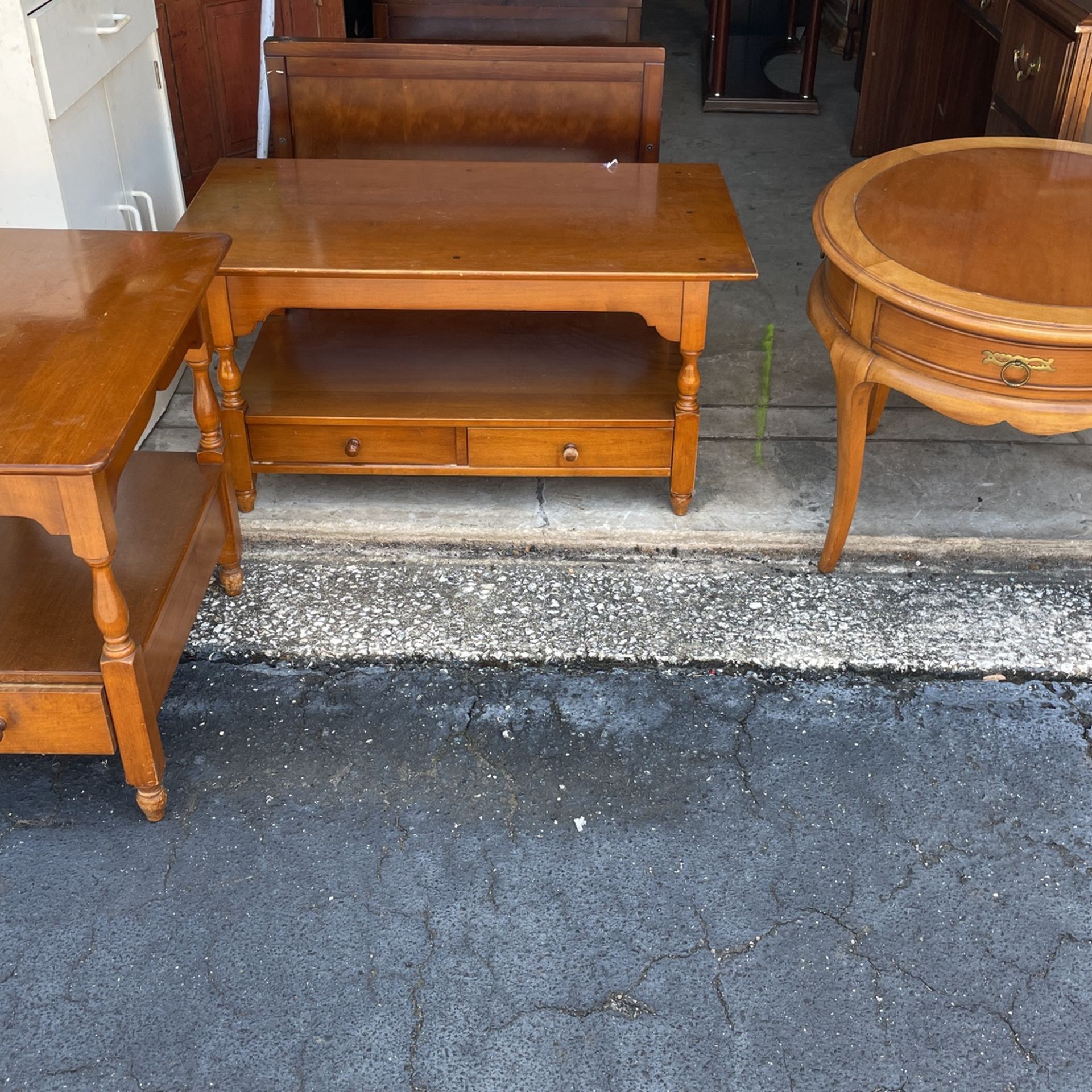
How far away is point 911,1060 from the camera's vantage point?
6.03ft

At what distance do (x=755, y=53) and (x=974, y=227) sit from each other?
449cm

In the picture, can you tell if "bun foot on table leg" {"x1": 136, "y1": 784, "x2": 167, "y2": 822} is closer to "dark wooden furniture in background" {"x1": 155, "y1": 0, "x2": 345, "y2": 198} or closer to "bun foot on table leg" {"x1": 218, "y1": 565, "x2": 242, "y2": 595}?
"bun foot on table leg" {"x1": 218, "y1": 565, "x2": 242, "y2": 595}

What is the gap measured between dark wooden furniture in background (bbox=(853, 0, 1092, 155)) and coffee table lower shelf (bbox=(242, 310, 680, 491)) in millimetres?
1144

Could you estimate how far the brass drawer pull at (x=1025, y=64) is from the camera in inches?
121

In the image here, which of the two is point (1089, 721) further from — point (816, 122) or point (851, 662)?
point (816, 122)

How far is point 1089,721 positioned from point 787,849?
770 mm

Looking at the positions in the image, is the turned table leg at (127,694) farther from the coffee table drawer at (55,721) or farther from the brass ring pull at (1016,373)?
the brass ring pull at (1016,373)

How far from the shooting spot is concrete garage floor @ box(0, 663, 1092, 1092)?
1845 millimetres

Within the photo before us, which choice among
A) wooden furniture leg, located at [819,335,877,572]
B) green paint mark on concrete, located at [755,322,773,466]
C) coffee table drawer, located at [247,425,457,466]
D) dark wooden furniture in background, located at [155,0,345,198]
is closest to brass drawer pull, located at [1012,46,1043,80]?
green paint mark on concrete, located at [755,322,773,466]

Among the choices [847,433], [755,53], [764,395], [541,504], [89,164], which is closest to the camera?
[847,433]

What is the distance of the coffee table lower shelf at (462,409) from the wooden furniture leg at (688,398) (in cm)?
3

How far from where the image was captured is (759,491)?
307 centimetres

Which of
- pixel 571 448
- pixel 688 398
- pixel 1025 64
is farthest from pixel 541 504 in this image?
pixel 1025 64

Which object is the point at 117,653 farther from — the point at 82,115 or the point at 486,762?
the point at 82,115
